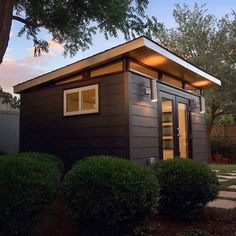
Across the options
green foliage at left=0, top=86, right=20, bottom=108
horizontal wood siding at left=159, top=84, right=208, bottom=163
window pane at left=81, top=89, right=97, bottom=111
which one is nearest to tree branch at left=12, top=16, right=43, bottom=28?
window pane at left=81, top=89, right=97, bottom=111

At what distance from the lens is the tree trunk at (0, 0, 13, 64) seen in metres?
4.95

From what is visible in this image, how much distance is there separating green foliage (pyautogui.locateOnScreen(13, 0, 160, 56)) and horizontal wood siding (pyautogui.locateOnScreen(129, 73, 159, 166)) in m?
0.92

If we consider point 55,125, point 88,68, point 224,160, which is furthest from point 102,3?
point 224,160

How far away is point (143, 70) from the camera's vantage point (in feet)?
22.0

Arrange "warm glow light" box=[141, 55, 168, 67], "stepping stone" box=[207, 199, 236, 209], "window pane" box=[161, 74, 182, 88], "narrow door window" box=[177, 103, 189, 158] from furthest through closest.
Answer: "narrow door window" box=[177, 103, 189, 158], "window pane" box=[161, 74, 182, 88], "warm glow light" box=[141, 55, 168, 67], "stepping stone" box=[207, 199, 236, 209]

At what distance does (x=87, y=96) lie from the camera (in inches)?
258

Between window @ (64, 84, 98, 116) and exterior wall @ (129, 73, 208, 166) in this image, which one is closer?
exterior wall @ (129, 73, 208, 166)

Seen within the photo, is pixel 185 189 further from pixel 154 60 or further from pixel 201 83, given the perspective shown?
pixel 201 83

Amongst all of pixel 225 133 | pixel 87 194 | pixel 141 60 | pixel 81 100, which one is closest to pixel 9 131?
pixel 81 100

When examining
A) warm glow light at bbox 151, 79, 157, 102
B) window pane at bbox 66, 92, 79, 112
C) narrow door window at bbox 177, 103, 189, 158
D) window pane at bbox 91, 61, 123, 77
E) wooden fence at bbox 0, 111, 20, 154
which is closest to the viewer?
window pane at bbox 91, 61, 123, 77

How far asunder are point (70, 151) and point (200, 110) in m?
3.96

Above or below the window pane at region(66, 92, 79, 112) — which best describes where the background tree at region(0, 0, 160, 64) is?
above

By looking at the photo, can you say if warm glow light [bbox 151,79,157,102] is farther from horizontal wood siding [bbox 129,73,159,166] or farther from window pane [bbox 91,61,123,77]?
window pane [bbox 91,61,123,77]

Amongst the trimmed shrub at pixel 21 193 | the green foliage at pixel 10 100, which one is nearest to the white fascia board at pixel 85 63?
the green foliage at pixel 10 100
